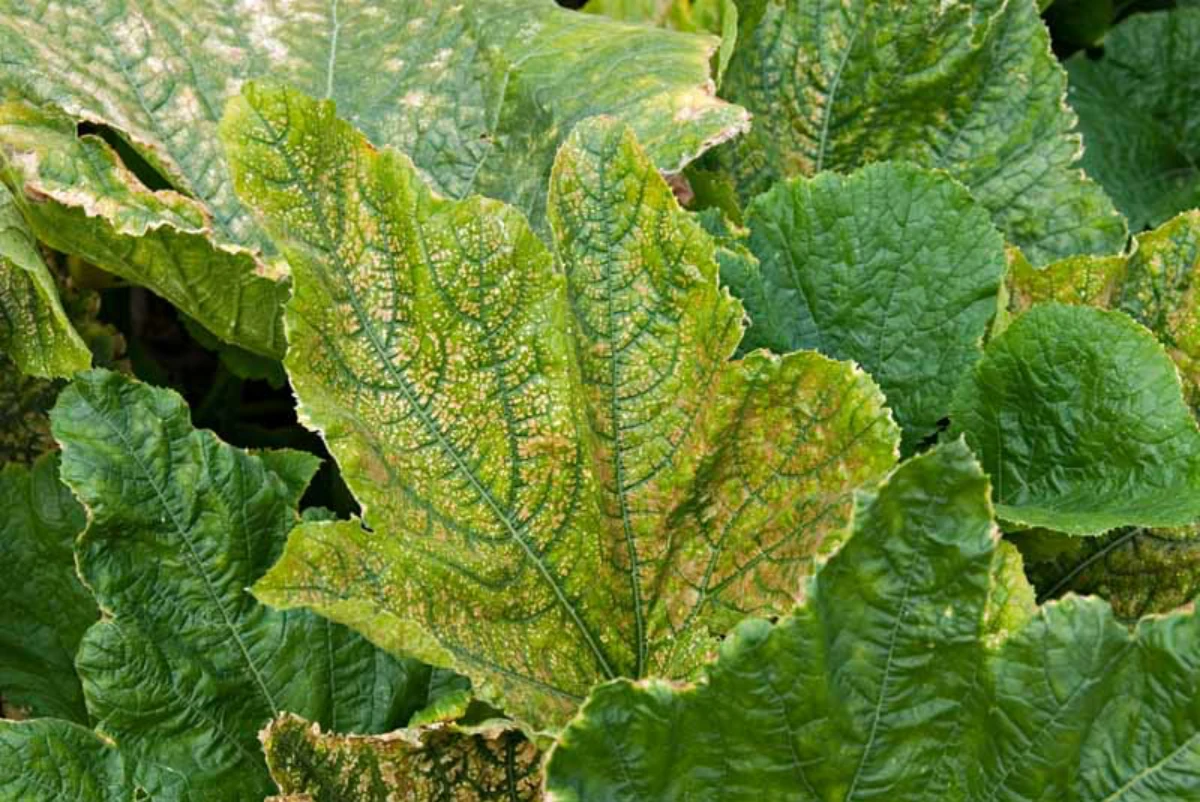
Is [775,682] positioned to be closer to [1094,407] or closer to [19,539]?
[1094,407]

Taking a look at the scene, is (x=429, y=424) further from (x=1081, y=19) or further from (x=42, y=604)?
(x=1081, y=19)

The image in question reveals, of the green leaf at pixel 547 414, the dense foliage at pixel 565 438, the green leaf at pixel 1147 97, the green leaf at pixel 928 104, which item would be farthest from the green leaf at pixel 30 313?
the green leaf at pixel 1147 97

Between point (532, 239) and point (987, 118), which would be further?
point (987, 118)

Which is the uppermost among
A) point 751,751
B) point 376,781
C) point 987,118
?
point 987,118

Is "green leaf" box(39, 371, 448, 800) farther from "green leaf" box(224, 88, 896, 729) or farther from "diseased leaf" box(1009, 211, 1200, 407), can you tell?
"diseased leaf" box(1009, 211, 1200, 407)

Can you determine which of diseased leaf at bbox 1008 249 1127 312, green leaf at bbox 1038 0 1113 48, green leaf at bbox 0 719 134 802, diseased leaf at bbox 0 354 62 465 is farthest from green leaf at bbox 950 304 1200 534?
green leaf at bbox 1038 0 1113 48

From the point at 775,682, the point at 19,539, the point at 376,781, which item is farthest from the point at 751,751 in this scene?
the point at 19,539
